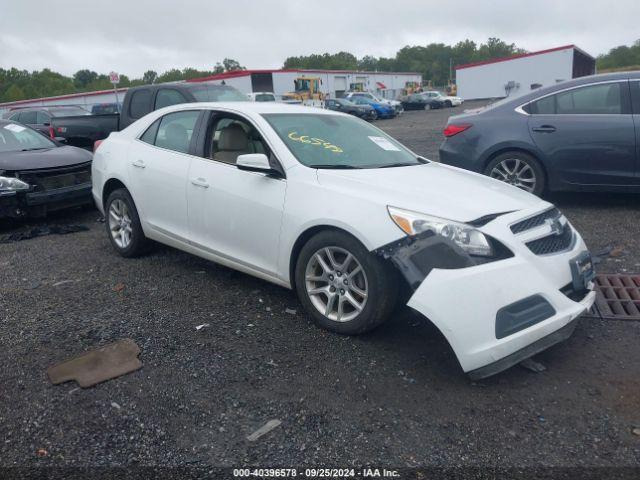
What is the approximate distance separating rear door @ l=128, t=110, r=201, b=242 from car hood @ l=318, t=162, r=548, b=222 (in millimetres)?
1465

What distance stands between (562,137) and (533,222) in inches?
138

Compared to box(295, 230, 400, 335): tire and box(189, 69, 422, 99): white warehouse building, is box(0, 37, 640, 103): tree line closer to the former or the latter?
box(189, 69, 422, 99): white warehouse building

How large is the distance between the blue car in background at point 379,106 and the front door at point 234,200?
26895mm

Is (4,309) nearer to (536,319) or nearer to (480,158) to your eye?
(536,319)

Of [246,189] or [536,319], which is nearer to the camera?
[536,319]

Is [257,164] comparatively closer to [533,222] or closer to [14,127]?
[533,222]

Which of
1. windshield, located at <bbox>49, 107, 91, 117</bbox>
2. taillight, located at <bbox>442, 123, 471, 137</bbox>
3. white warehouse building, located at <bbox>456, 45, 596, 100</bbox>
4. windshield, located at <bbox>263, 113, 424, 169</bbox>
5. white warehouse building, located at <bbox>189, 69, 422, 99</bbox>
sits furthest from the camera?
white warehouse building, located at <bbox>456, 45, 596, 100</bbox>

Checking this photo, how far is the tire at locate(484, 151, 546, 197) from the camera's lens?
6715 mm

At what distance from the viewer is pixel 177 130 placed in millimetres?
5055

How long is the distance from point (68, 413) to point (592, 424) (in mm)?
2689

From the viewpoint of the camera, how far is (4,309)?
4391 millimetres

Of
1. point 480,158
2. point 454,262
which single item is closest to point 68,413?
point 454,262

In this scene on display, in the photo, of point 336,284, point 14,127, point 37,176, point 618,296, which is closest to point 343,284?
point 336,284

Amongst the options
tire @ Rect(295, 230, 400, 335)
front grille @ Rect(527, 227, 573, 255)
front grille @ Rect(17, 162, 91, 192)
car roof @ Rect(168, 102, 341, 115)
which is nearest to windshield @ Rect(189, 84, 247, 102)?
front grille @ Rect(17, 162, 91, 192)
